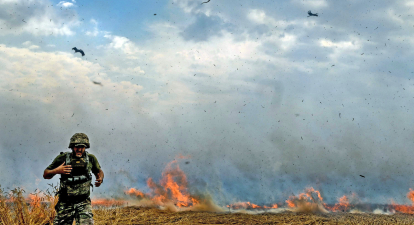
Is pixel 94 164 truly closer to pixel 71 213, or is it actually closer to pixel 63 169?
pixel 63 169

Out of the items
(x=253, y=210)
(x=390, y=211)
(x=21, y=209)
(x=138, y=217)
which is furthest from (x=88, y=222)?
(x=390, y=211)

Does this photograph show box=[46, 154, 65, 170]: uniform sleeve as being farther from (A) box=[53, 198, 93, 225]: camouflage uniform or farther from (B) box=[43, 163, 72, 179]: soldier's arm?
(A) box=[53, 198, 93, 225]: camouflage uniform

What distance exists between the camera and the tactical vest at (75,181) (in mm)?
6824

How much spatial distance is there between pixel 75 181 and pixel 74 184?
3.1 inches

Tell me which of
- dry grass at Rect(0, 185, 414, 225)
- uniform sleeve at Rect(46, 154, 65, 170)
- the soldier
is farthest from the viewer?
dry grass at Rect(0, 185, 414, 225)

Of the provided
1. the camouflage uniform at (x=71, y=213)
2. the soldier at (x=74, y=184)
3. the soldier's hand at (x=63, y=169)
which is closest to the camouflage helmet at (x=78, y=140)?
the soldier at (x=74, y=184)

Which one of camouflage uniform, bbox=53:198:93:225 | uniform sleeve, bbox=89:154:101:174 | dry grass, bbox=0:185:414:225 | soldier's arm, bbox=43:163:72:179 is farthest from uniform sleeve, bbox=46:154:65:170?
dry grass, bbox=0:185:414:225

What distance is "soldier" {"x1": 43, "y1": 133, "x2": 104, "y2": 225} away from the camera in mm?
6797

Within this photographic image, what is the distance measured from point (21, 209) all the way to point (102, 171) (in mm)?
3279

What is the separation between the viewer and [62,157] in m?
6.78

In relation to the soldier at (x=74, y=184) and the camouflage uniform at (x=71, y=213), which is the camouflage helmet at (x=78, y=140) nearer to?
the soldier at (x=74, y=184)

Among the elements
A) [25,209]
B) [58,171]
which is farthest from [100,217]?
[58,171]

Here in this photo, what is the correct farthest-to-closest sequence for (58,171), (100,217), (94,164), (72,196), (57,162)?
(100,217) → (94,164) → (72,196) → (57,162) → (58,171)

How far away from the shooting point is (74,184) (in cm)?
690
